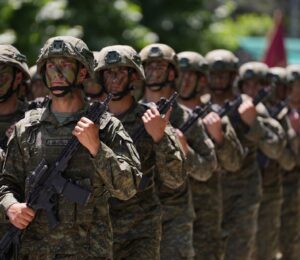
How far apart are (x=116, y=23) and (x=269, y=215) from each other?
8.81 metres

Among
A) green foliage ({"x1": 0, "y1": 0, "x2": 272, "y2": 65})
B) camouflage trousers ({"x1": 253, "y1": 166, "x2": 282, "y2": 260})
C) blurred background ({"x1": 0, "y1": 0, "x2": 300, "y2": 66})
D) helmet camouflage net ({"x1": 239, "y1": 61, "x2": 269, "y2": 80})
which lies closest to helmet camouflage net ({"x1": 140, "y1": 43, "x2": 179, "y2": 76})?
helmet camouflage net ({"x1": 239, "y1": 61, "x2": 269, "y2": 80})

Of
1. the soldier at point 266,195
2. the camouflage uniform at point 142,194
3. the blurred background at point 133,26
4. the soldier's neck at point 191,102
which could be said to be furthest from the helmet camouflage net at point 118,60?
the blurred background at point 133,26

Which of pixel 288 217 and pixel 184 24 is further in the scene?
pixel 184 24

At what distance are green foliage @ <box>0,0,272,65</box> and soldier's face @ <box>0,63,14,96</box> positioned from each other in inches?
291

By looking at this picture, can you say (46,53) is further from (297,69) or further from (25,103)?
(297,69)

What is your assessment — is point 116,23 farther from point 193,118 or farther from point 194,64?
point 193,118

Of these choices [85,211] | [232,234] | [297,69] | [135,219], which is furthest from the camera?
[297,69]

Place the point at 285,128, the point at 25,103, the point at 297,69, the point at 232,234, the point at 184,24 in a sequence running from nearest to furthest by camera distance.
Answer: the point at 25,103 → the point at 232,234 → the point at 285,128 → the point at 297,69 → the point at 184,24

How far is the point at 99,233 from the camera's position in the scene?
25.5 feet

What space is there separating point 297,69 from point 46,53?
714 centimetres

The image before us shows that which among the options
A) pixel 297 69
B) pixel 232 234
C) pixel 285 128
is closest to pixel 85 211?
pixel 232 234

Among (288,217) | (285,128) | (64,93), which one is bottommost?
(288,217)

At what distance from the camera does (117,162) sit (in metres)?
7.55

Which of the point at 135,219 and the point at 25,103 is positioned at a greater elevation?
the point at 25,103
